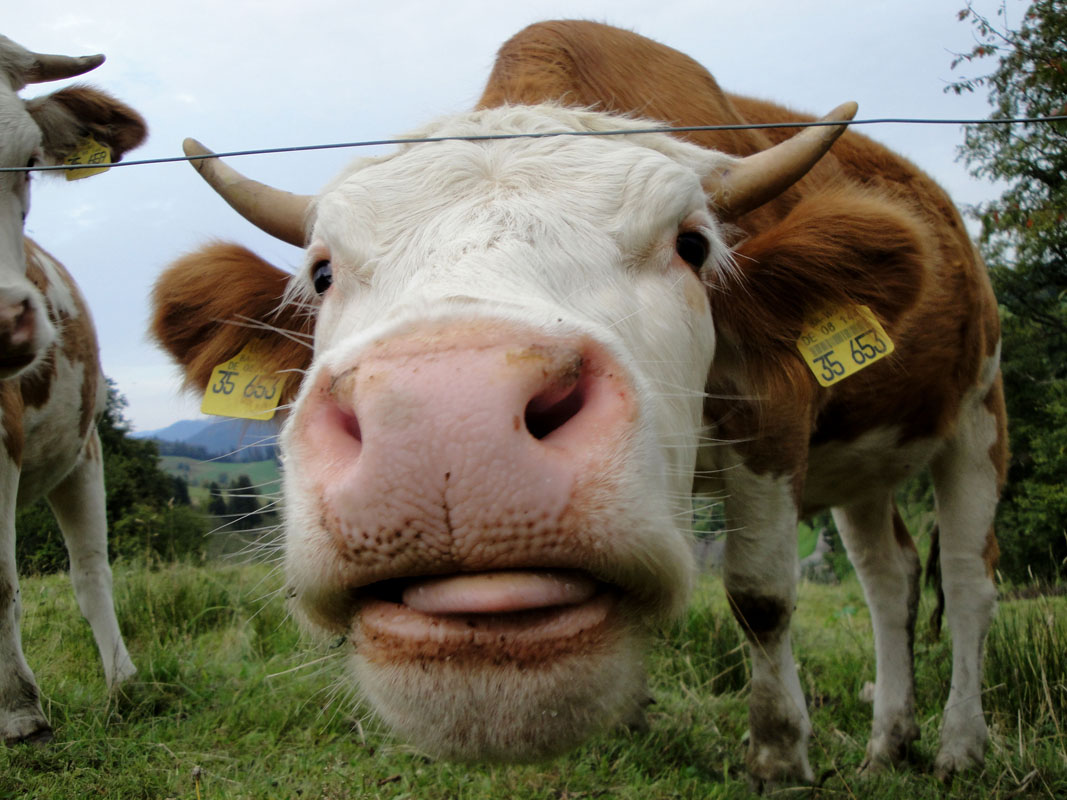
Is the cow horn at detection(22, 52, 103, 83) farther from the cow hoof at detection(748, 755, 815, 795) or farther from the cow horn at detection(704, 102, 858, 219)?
the cow hoof at detection(748, 755, 815, 795)

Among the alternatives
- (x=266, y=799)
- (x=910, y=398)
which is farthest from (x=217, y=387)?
(x=910, y=398)

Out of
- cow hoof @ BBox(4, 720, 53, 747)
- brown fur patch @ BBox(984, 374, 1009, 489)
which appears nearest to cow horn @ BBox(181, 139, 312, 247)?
cow hoof @ BBox(4, 720, 53, 747)

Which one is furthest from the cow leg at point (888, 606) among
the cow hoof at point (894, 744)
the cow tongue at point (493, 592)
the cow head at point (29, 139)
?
the cow head at point (29, 139)

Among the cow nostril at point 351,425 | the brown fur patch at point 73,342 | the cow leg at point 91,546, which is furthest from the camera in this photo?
the cow leg at point 91,546

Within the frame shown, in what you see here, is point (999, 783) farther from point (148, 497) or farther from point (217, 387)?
point (148, 497)

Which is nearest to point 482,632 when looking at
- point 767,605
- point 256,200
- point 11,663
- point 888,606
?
point 256,200

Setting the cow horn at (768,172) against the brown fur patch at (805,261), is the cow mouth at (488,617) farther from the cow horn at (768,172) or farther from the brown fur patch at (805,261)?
the cow horn at (768,172)

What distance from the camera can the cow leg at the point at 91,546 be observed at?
425 centimetres

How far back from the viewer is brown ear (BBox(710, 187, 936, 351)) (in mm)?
2555

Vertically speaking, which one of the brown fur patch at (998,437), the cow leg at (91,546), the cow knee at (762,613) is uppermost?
the brown fur patch at (998,437)

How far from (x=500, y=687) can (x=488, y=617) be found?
0.11m

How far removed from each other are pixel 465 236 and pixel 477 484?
0.75 m

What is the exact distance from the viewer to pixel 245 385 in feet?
9.33

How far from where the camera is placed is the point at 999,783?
9.75 feet
